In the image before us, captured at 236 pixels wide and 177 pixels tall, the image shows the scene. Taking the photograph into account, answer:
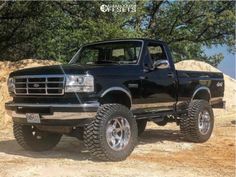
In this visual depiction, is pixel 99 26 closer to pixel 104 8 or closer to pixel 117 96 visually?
pixel 104 8

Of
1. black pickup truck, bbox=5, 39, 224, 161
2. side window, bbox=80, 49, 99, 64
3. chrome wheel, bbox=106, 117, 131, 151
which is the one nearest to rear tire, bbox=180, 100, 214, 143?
black pickup truck, bbox=5, 39, 224, 161

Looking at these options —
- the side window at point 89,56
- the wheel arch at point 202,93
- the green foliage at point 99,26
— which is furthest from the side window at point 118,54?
the green foliage at point 99,26

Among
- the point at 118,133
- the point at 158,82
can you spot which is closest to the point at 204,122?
the point at 158,82

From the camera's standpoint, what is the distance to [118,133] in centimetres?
840

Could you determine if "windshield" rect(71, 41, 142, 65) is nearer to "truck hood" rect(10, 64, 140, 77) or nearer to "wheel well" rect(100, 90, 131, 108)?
"truck hood" rect(10, 64, 140, 77)

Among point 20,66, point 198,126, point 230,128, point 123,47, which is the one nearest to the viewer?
point 123,47

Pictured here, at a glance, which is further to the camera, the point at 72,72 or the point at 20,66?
the point at 20,66

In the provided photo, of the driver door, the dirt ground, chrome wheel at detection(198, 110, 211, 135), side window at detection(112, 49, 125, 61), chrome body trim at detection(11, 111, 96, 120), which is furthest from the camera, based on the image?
chrome wheel at detection(198, 110, 211, 135)

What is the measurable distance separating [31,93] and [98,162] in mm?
1555

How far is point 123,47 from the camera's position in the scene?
9.62 m

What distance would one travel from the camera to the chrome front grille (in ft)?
26.2

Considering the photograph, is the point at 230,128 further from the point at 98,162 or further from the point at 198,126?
the point at 98,162

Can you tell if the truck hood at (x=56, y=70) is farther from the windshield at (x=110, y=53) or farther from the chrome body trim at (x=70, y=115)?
the windshield at (x=110, y=53)

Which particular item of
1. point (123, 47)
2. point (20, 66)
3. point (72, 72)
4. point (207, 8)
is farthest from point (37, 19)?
point (72, 72)
